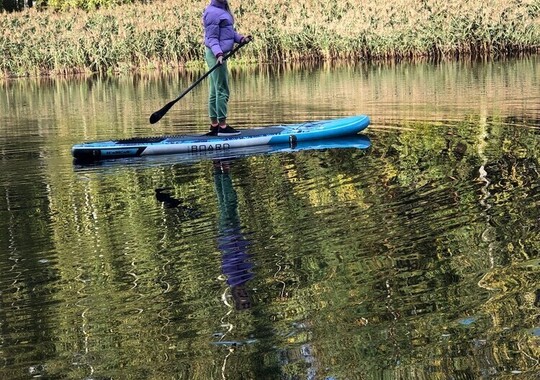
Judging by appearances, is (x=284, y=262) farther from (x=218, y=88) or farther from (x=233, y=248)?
(x=218, y=88)

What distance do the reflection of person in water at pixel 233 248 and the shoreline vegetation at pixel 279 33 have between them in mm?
19285

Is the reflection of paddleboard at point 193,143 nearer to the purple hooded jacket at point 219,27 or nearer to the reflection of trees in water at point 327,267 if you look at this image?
the purple hooded jacket at point 219,27

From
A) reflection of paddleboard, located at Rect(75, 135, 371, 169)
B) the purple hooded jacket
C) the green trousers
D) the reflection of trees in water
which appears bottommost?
the reflection of trees in water

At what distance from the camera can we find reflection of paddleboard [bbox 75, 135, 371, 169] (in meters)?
10.4

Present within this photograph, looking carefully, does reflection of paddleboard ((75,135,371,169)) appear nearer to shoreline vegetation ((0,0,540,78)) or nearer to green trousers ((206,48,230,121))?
green trousers ((206,48,230,121))

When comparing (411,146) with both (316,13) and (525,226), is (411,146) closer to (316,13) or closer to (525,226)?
(525,226)

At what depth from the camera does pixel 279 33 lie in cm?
2900

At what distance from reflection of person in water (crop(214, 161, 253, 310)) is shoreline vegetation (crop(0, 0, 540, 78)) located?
19.3m

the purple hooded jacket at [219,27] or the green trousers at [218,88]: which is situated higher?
the purple hooded jacket at [219,27]

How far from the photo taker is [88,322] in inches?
Answer: 181

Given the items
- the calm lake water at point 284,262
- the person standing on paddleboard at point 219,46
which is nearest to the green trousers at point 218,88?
the person standing on paddleboard at point 219,46

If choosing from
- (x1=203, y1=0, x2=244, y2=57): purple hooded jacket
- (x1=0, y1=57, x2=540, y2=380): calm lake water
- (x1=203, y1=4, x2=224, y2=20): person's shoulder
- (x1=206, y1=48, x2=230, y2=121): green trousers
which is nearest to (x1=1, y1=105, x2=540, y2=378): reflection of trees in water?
(x1=0, y1=57, x2=540, y2=380): calm lake water

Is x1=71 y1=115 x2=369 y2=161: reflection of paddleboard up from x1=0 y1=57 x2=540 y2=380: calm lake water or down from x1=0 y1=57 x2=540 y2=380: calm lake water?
up

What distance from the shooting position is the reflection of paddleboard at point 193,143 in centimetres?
1067
